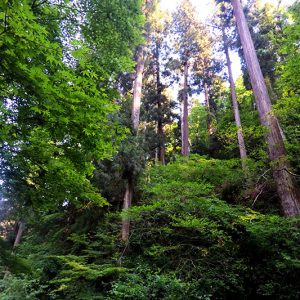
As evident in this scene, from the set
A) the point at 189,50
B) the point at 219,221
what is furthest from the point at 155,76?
the point at 219,221

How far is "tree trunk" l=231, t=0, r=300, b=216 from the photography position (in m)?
6.95

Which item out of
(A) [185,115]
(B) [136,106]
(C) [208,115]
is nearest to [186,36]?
(A) [185,115]

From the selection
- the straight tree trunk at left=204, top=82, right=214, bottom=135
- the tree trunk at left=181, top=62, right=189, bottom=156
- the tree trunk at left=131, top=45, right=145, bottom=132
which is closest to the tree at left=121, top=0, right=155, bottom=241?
the tree trunk at left=131, top=45, right=145, bottom=132

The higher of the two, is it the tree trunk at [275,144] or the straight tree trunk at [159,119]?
the straight tree trunk at [159,119]

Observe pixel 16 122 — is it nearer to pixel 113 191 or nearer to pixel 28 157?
pixel 28 157

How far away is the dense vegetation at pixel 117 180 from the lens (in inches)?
143

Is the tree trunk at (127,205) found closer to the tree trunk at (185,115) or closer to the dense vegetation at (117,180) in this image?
the dense vegetation at (117,180)

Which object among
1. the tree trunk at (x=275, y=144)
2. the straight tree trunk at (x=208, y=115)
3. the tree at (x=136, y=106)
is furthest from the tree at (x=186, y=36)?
the tree trunk at (x=275, y=144)

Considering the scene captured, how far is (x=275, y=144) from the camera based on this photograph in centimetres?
769

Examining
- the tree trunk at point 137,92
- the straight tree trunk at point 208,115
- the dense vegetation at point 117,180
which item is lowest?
the dense vegetation at point 117,180

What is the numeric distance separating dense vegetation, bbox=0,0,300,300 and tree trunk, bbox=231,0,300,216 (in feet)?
0.11

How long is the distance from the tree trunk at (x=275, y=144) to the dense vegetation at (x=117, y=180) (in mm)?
33

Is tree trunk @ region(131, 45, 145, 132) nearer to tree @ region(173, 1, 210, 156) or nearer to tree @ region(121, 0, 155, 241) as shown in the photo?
tree @ region(121, 0, 155, 241)

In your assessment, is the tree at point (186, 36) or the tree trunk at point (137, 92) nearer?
the tree trunk at point (137, 92)
